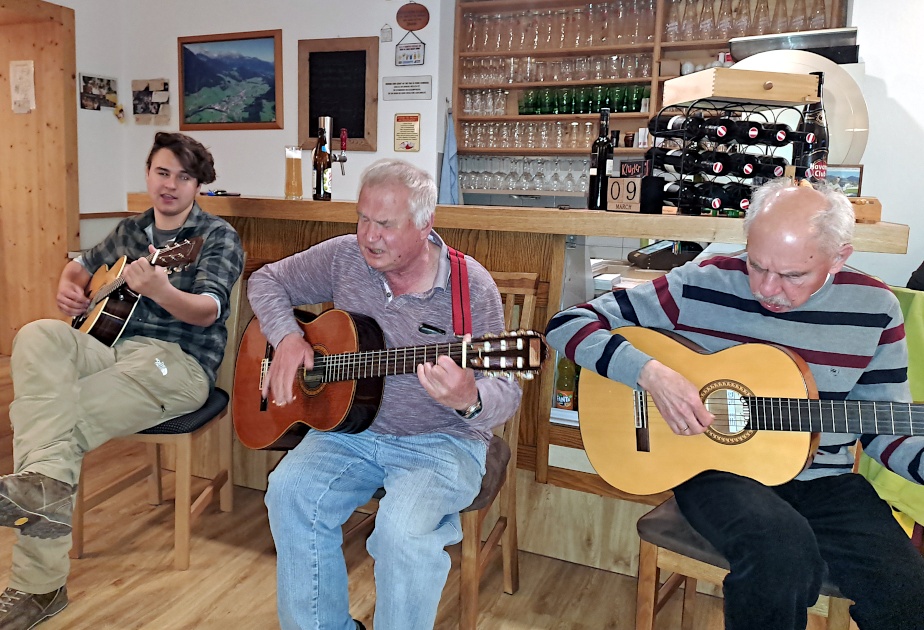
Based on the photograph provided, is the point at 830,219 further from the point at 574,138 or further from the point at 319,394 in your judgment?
the point at 574,138

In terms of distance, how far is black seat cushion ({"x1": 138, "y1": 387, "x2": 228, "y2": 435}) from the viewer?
1.93 metres

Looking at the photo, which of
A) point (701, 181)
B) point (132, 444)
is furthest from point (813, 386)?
point (132, 444)

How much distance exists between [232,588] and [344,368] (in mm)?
822

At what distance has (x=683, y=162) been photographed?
5.94 feet

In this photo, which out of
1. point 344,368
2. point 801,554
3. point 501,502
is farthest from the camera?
point 501,502

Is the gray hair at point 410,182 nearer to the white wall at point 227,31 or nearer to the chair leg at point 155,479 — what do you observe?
the chair leg at point 155,479

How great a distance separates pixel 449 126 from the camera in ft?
14.4

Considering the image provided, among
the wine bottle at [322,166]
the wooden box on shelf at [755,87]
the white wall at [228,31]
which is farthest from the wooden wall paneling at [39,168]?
the wooden box on shelf at [755,87]

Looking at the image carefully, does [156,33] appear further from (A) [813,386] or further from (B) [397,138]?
(A) [813,386]

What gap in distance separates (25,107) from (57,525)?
360cm

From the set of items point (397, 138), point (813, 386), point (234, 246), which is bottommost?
point (813, 386)

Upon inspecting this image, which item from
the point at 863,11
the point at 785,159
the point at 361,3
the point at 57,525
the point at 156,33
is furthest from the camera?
the point at 156,33

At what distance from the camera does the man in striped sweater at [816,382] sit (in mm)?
1175

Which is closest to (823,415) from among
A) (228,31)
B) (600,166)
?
(600,166)
